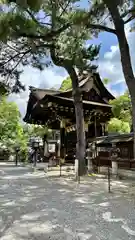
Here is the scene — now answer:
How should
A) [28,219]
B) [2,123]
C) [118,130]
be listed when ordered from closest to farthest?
[28,219] → [118,130] → [2,123]

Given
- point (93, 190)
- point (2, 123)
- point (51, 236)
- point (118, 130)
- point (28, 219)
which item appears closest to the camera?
point (51, 236)

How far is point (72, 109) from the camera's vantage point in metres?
15.4

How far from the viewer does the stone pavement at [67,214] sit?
3.94 meters

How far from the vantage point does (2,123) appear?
2606cm

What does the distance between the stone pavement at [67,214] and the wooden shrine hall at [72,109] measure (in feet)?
25.5

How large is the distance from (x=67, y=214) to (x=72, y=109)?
34.7 feet

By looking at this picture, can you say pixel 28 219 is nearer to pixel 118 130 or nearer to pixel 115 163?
pixel 115 163

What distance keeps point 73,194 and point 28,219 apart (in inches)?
105

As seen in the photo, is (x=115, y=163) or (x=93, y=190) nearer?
(x=93, y=190)

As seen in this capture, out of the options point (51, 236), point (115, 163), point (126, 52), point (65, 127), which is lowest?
point (51, 236)

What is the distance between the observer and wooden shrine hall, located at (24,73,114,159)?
1510 cm

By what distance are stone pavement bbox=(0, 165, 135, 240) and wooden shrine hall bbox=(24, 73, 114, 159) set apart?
307 inches

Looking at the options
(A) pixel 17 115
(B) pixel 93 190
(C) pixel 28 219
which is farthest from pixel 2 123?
(C) pixel 28 219

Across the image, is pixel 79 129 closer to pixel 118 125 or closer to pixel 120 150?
pixel 120 150
